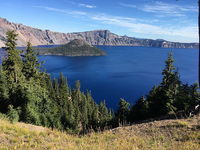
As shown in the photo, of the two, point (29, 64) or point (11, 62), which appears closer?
point (11, 62)

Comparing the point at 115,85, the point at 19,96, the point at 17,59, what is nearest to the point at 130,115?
the point at 19,96

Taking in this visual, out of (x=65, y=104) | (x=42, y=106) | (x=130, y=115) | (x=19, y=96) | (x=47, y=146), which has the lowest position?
(x=65, y=104)

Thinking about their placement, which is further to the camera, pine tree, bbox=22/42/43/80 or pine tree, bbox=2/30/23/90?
pine tree, bbox=22/42/43/80

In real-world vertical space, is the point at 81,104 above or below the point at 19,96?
below

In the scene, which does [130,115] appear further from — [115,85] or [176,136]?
[115,85]

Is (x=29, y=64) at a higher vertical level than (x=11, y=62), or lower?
lower

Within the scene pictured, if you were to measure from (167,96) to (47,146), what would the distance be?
2393cm

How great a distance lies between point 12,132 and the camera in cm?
820

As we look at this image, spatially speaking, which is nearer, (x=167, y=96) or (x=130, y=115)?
(x=167, y=96)

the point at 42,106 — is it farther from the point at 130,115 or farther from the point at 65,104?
the point at 65,104

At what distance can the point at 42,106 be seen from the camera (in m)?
19.5

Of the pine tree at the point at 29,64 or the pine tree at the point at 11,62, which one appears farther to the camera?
the pine tree at the point at 29,64

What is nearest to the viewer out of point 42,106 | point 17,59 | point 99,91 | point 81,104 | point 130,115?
point 42,106

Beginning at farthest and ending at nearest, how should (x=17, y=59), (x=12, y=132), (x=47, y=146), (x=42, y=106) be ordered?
(x=17, y=59)
(x=42, y=106)
(x=12, y=132)
(x=47, y=146)
